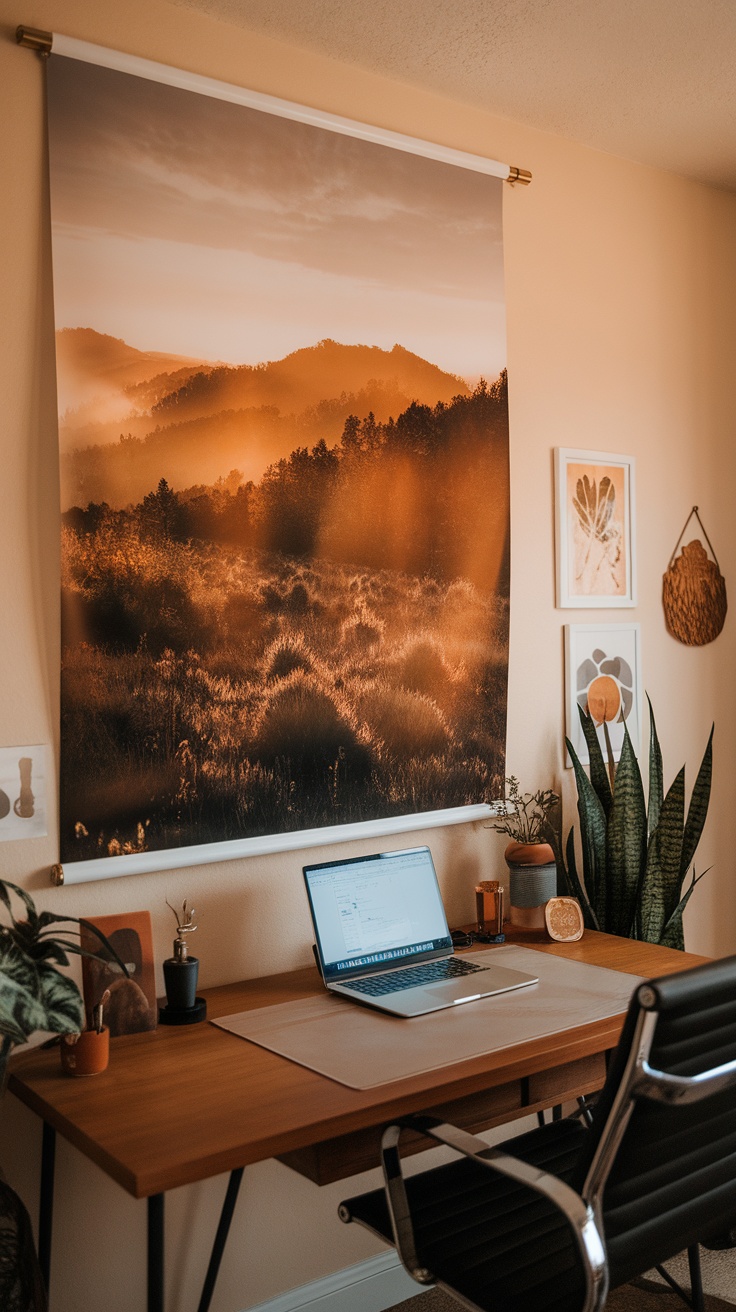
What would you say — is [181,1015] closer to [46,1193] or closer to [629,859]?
[46,1193]

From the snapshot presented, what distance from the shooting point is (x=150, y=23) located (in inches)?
85.2

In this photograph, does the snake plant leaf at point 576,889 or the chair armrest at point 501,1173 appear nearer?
the chair armrest at point 501,1173

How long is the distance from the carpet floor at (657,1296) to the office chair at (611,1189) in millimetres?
832

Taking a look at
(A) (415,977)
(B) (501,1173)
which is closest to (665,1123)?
(B) (501,1173)

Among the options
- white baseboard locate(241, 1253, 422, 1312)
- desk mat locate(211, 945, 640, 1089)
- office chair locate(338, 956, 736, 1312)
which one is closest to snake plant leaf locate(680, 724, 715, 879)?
desk mat locate(211, 945, 640, 1089)

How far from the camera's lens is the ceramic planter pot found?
2551 millimetres

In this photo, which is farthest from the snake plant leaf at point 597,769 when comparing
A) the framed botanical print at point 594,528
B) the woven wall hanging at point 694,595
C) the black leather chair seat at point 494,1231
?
the black leather chair seat at point 494,1231

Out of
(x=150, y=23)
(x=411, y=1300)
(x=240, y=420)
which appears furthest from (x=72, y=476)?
(x=411, y=1300)

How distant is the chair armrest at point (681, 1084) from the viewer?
1.46m

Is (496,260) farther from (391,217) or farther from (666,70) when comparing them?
(666,70)

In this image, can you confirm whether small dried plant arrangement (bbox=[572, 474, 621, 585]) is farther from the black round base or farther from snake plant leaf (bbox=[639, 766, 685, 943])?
the black round base

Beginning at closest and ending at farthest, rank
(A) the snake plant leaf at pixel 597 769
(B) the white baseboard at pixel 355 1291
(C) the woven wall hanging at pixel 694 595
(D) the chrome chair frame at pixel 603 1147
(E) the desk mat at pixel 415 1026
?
(D) the chrome chair frame at pixel 603 1147, (E) the desk mat at pixel 415 1026, (B) the white baseboard at pixel 355 1291, (A) the snake plant leaf at pixel 597 769, (C) the woven wall hanging at pixel 694 595

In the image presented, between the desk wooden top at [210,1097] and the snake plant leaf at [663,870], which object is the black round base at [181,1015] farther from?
the snake plant leaf at [663,870]

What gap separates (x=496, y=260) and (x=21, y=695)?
1.57m
